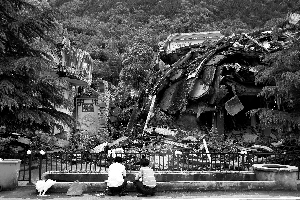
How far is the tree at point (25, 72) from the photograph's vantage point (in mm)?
12156

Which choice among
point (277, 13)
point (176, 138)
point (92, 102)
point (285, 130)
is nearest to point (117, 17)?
point (277, 13)

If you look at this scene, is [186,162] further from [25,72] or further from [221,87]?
[221,87]

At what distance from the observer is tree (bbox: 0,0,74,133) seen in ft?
39.9

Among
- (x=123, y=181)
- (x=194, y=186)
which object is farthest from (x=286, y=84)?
(x=123, y=181)

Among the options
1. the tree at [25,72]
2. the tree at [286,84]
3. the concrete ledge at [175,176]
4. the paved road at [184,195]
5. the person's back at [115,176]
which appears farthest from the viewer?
the tree at [286,84]

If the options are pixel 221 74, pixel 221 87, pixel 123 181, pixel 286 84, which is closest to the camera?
pixel 123 181

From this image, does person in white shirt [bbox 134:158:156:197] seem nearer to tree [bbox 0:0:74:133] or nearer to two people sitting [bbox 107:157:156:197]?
two people sitting [bbox 107:157:156:197]

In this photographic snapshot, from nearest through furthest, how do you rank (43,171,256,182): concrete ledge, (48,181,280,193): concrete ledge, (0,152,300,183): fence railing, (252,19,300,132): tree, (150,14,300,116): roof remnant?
(48,181,280,193): concrete ledge → (43,171,256,182): concrete ledge → (252,19,300,132): tree → (0,152,300,183): fence railing → (150,14,300,116): roof remnant

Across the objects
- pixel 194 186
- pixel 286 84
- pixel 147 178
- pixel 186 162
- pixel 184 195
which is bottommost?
pixel 184 195

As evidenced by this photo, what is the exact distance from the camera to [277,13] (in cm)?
4478

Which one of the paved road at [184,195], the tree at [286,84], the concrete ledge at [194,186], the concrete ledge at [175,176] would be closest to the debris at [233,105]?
the tree at [286,84]

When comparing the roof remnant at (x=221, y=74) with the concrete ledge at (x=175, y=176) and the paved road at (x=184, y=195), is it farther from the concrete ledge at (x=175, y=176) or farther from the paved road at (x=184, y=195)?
the paved road at (x=184, y=195)

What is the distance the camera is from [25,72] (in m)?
12.9

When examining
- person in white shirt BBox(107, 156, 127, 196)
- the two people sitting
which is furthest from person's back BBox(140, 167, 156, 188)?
person in white shirt BBox(107, 156, 127, 196)
